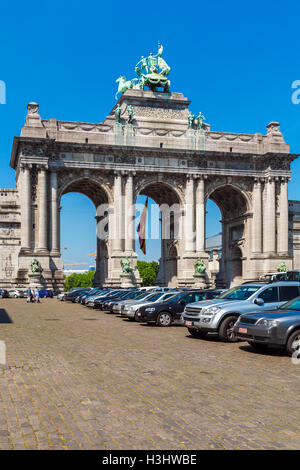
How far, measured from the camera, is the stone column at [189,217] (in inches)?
2176

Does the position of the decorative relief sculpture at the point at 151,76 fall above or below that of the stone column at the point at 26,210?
above

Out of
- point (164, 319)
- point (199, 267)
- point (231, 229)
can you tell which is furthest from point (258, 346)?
point (231, 229)

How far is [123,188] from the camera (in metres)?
54.2

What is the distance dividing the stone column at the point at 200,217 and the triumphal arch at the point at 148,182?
11 centimetres

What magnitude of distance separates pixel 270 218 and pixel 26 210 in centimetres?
2566

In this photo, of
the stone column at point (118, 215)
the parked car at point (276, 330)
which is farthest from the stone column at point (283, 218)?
the parked car at point (276, 330)

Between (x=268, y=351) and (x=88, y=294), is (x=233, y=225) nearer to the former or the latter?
(x=88, y=294)

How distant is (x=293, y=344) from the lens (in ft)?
42.9

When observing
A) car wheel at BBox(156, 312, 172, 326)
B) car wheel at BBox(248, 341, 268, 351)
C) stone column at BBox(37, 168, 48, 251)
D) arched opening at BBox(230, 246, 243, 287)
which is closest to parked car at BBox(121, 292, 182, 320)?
car wheel at BBox(156, 312, 172, 326)

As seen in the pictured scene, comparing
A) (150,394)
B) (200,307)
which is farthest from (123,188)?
(150,394)

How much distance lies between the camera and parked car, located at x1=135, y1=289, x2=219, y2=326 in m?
21.4

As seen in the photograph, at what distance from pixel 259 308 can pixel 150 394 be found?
A: 8.17 m

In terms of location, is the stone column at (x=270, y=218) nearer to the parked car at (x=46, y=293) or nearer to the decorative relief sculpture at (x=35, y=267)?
the parked car at (x=46, y=293)

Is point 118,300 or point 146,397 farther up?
point 146,397
